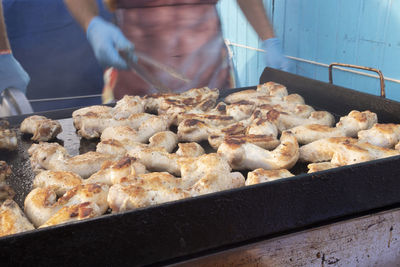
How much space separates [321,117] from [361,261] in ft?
2.97

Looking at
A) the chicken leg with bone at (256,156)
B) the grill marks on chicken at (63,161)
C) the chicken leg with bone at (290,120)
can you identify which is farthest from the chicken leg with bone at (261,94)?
the grill marks on chicken at (63,161)

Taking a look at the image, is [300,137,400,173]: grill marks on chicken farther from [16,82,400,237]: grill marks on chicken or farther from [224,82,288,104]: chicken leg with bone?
[224,82,288,104]: chicken leg with bone

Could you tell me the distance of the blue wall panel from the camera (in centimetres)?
285

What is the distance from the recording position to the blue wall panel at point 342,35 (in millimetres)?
2854

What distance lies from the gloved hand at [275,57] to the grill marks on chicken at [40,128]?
2.37 m

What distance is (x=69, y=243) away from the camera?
1.02 metres

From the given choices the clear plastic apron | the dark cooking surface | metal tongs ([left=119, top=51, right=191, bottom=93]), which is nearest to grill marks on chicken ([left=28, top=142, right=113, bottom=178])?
the dark cooking surface

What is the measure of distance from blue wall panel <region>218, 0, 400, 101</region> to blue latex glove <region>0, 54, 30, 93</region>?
2.78 m

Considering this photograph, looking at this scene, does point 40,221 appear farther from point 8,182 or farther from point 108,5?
point 108,5

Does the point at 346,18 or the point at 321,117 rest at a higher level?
the point at 346,18

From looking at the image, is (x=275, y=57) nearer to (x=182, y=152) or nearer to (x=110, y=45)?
(x=110, y=45)

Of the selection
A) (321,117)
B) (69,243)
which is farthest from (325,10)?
(69,243)

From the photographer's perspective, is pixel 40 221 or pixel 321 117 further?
pixel 321 117

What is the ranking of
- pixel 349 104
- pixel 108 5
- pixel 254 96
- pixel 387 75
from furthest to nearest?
1. pixel 108 5
2. pixel 387 75
3. pixel 254 96
4. pixel 349 104
